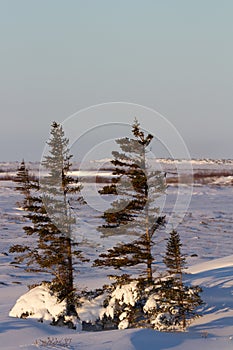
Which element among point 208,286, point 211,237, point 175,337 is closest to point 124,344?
point 175,337

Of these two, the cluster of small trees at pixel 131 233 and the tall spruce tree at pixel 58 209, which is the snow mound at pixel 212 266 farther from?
the tall spruce tree at pixel 58 209

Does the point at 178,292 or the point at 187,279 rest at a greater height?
the point at 187,279

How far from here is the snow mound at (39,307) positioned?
22922mm

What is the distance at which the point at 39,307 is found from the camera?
2338 centimetres

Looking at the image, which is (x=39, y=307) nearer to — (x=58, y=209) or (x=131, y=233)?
(x=58, y=209)

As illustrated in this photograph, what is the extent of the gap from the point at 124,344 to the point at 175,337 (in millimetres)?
2589

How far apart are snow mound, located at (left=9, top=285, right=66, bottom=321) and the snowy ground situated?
70 cm

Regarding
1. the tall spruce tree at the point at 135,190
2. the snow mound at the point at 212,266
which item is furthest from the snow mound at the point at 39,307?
the snow mound at the point at 212,266

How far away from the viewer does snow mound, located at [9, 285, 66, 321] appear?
22.9m

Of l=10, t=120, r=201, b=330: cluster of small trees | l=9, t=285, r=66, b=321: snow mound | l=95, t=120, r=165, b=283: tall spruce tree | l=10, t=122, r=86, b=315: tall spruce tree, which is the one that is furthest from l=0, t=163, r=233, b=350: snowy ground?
l=95, t=120, r=165, b=283: tall spruce tree

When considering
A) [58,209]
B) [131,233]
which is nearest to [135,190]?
[131,233]

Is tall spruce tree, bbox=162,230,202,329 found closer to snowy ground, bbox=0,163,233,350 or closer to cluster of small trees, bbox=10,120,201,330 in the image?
cluster of small trees, bbox=10,120,201,330

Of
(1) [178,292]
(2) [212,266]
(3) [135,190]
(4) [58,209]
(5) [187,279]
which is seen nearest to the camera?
(1) [178,292]

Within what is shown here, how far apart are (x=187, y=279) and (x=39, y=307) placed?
7.96m
